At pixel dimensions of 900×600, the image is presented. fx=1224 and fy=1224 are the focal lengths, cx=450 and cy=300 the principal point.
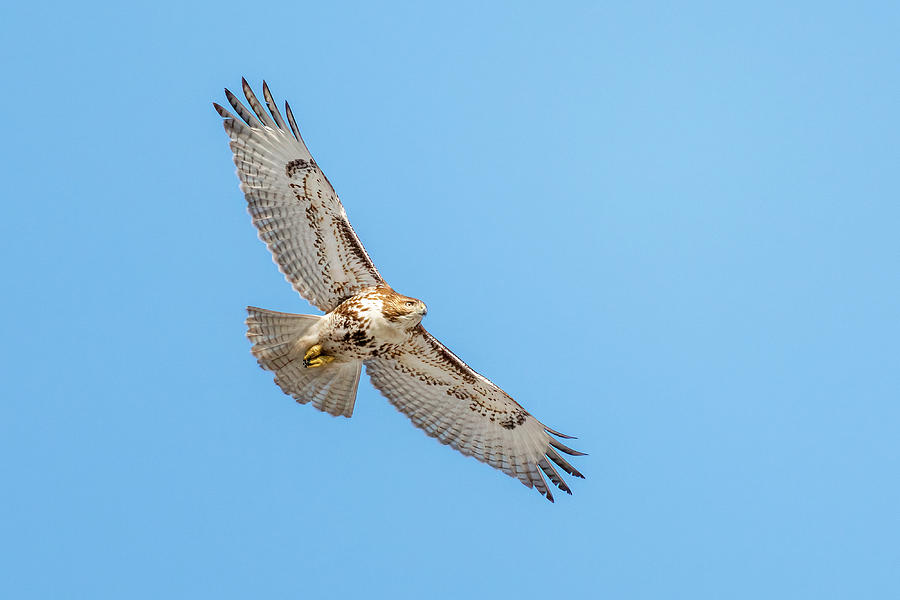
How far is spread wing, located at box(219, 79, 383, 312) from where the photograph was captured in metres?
12.1

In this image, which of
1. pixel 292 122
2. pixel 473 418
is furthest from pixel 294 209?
pixel 473 418

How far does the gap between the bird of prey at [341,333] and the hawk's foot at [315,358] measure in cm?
1

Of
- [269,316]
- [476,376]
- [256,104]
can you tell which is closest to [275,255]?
[269,316]

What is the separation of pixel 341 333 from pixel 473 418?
1854 mm

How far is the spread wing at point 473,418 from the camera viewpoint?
12859 mm

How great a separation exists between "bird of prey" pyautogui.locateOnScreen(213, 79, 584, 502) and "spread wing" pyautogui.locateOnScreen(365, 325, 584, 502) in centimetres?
1

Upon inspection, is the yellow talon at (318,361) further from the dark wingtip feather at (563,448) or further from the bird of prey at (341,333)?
the dark wingtip feather at (563,448)

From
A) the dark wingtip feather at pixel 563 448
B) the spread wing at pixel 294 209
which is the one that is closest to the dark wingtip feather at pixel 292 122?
the spread wing at pixel 294 209

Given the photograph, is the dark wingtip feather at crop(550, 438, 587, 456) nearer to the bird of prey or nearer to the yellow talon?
the bird of prey

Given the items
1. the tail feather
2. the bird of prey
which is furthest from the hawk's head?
the tail feather

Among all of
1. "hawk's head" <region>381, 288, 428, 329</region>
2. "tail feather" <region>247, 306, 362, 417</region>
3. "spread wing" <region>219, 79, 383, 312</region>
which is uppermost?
"spread wing" <region>219, 79, 383, 312</region>

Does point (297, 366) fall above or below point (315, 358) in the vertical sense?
below

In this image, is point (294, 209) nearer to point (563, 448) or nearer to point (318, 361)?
point (318, 361)

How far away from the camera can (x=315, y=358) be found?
1232cm
